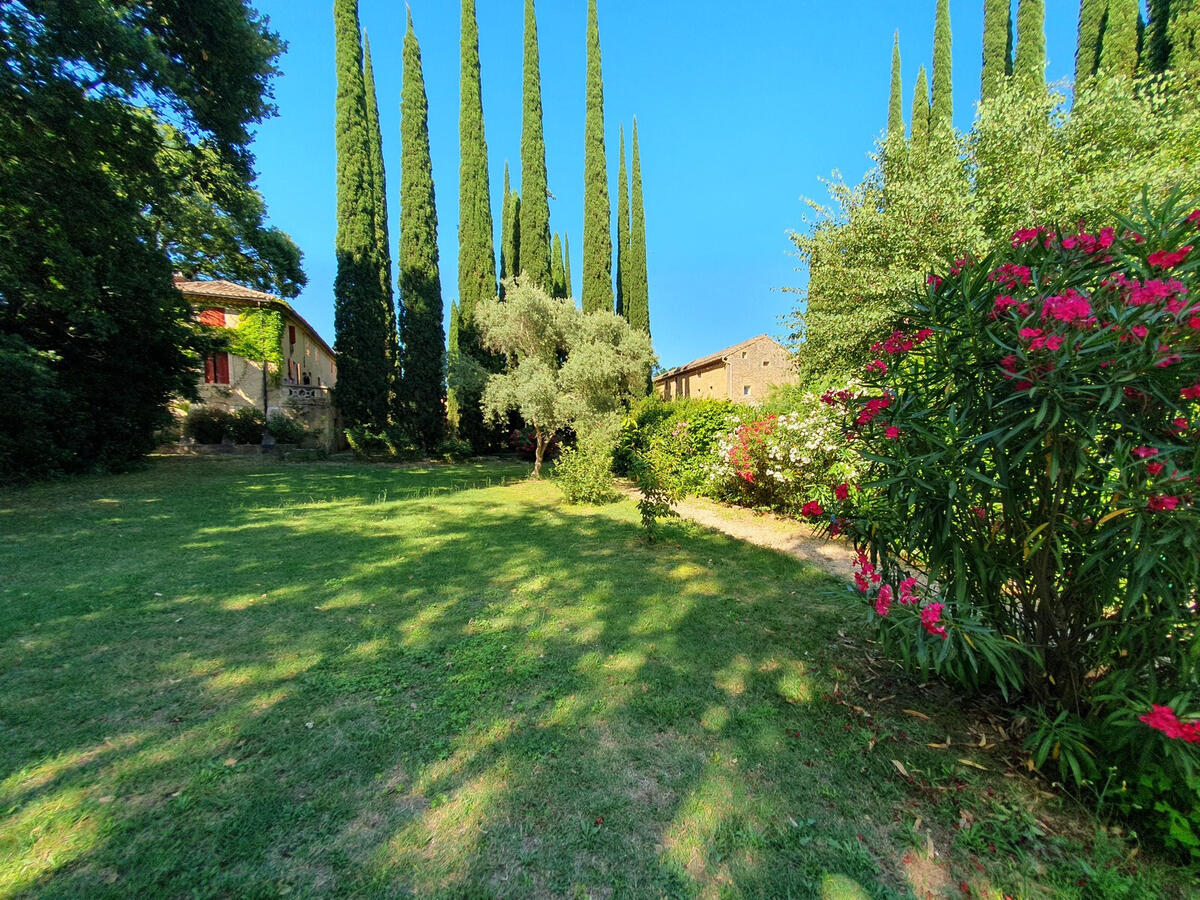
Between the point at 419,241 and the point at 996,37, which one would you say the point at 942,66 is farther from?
the point at 419,241

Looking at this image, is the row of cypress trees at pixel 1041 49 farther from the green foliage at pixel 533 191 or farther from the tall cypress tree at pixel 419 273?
the tall cypress tree at pixel 419 273

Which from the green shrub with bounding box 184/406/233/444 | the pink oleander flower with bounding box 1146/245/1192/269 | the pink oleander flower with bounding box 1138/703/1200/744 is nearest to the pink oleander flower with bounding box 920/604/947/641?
the pink oleander flower with bounding box 1138/703/1200/744

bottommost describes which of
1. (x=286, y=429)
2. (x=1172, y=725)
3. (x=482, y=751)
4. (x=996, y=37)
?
(x=482, y=751)

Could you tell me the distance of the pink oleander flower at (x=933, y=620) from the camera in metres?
1.93

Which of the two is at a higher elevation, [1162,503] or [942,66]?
[942,66]

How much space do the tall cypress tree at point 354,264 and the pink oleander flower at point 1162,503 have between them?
18.2m

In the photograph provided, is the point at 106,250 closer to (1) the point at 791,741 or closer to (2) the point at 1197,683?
(1) the point at 791,741

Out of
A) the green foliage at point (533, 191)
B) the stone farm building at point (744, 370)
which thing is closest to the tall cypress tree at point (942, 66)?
the stone farm building at point (744, 370)

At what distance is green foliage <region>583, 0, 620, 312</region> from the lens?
1927 cm

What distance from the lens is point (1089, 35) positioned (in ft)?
55.7

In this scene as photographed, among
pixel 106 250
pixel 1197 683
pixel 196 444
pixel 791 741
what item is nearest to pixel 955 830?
pixel 791 741

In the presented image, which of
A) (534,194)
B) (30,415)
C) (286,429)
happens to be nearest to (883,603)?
(30,415)

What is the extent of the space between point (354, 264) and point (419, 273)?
2210 mm

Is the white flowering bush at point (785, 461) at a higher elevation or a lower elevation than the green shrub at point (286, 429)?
lower
